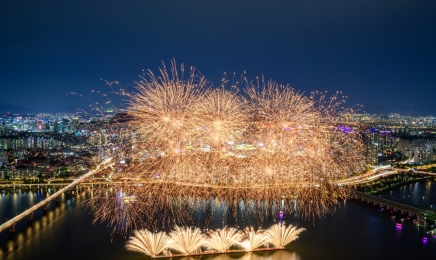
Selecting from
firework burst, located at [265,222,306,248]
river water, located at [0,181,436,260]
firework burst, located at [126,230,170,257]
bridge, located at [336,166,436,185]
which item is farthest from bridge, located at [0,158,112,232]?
bridge, located at [336,166,436,185]

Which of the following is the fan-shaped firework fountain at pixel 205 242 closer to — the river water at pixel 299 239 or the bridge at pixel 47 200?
the river water at pixel 299 239

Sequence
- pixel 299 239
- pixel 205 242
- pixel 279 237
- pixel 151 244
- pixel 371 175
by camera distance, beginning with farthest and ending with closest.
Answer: pixel 371 175 → pixel 299 239 → pixel 279 237 → pixel 205 242 → pixel 151 244

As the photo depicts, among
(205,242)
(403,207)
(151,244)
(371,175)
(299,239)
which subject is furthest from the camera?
(371,175)

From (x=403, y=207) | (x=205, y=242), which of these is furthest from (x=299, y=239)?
(x=403, y=207)

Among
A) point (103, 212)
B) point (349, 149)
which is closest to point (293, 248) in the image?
point (103, 212)

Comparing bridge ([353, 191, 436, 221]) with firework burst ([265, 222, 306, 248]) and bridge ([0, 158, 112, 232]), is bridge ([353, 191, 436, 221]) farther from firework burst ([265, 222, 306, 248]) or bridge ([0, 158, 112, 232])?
bridge ([0, 158, 112, 232])

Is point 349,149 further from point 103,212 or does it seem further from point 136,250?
point 136,250

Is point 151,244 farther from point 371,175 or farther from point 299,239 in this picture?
point 371,175
